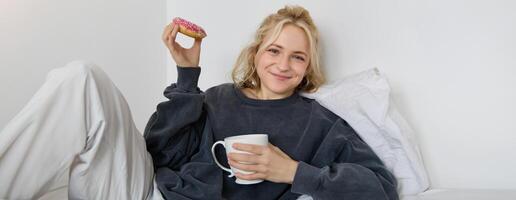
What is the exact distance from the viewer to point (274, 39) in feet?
3.76

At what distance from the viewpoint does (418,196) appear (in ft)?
3.34

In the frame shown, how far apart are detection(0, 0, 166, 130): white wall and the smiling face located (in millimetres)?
490

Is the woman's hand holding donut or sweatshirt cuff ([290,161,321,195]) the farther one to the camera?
the woman's hand holding donut

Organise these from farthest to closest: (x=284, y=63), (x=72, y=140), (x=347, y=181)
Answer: (x=284, y=63) → (x=347, y=181) → (x=72, y=140)

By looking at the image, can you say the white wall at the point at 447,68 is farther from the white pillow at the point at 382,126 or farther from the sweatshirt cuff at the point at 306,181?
the sweatshirt cuff at the point at 306,181

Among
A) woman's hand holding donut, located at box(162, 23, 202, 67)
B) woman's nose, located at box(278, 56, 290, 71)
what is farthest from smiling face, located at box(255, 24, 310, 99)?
woman's hand holding donut, located at box(162, 23, 202, 67)

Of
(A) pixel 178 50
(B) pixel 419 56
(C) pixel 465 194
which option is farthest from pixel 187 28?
(C) pixel 465 194

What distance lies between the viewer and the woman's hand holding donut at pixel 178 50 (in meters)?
1.03

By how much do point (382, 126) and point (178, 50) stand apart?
50cm

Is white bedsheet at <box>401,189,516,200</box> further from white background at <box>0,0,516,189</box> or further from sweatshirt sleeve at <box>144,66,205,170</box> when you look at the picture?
sweatshirt sleeve at <box>144,66,205,170</box>

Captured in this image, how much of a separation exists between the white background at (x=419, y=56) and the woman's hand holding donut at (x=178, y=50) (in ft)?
1.19

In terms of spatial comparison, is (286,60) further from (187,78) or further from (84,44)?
(84,44)

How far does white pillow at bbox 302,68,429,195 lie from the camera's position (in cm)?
105

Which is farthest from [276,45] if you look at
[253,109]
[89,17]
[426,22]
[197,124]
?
[89,17]
